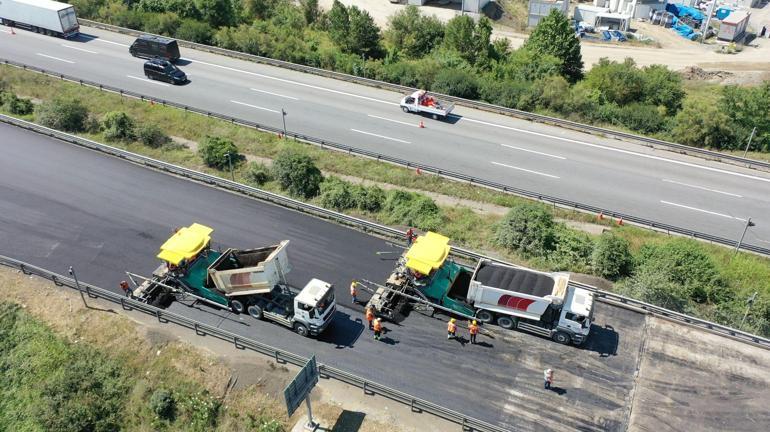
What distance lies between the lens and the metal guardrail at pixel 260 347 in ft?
67.5

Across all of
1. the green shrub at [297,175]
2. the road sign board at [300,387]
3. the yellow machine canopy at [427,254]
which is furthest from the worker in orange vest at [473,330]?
the green shrub at [297,175]

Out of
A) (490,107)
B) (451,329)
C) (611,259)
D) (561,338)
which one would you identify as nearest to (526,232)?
(611,259)

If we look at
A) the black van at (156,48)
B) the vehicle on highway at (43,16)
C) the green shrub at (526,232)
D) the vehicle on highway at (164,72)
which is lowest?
the green shrub at (526,232)

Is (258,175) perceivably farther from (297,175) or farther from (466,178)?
(466,178)

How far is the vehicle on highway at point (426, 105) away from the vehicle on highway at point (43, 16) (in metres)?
38.2

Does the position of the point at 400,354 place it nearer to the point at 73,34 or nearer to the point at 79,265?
the point at 79,265

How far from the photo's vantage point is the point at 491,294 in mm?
23875

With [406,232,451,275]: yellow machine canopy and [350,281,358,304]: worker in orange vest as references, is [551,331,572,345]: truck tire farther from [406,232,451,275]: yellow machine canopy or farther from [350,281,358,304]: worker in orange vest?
[350,281,358,304]: worker in orange vest

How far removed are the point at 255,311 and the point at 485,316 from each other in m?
10.5

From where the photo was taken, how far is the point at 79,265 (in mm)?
27953

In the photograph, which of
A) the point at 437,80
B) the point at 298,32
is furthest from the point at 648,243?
the point at 298,32

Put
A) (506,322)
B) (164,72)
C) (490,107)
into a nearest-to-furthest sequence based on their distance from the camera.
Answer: (506,322), (490,107), (164,72)

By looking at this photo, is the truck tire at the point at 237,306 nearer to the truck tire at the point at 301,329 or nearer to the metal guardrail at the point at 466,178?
the truck tire at the point at 301,329

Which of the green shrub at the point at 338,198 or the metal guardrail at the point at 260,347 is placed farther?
the green shrub at the point at 338,198
